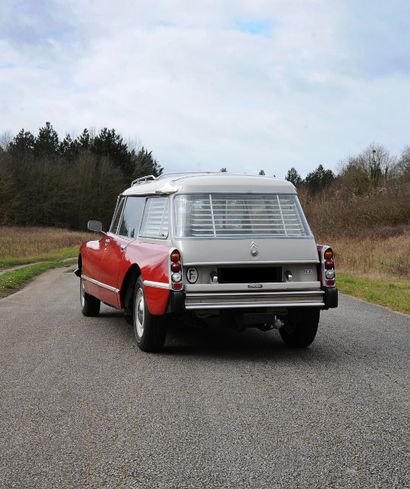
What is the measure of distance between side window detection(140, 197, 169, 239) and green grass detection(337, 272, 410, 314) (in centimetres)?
567

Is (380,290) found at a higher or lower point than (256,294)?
lower

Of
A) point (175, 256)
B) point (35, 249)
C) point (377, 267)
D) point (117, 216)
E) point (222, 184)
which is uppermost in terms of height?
point (222, 184)

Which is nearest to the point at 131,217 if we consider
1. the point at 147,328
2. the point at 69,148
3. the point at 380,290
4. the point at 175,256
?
the point at 147,328

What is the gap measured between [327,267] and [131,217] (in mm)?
2977

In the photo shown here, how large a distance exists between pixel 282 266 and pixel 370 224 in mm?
31910

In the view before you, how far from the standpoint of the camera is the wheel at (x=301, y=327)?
790 centimetres

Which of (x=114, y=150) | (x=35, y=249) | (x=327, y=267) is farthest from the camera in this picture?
(x=114, y=150)

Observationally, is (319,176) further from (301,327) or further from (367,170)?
(301,327)

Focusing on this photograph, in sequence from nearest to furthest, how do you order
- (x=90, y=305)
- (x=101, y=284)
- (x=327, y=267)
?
1. (x=327, y=267)
2. (x=101, y=284)
3. (x=90, y=305)

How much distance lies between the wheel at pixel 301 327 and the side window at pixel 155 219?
1.75 meters

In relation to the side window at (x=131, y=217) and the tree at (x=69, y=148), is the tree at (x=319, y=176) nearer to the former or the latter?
the tree at (x=69, y=148)

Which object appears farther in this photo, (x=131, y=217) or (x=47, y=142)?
(x=47, y=142)

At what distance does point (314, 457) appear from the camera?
164 inches

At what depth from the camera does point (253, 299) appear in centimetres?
732
